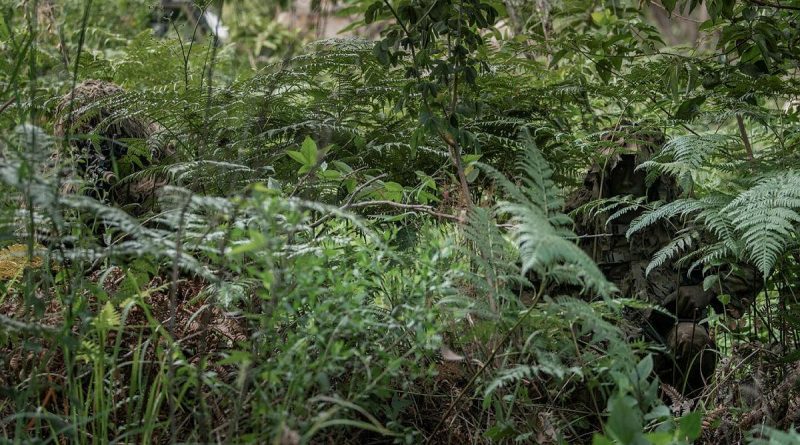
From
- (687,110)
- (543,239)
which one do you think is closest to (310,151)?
(543,239)

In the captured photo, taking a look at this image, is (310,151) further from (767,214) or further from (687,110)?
(687,110)

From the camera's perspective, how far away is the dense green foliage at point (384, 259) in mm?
1592

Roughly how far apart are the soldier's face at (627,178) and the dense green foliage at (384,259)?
0.30 feet

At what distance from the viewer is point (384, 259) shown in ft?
7.30

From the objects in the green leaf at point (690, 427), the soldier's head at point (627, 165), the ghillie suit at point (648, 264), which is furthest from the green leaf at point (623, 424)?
the soldier's head at point (627, 165)

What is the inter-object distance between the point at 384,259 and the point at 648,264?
0.92m

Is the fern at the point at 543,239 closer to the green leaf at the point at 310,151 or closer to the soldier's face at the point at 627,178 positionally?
the green leaf at the point at 310,151

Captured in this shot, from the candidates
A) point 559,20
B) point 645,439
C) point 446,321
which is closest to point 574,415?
point 446,321

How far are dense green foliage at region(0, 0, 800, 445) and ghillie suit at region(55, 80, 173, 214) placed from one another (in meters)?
0.03

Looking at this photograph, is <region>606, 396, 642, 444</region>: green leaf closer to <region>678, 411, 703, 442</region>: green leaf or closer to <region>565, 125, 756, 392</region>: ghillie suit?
<region>678, 411, 703, 442</region>: green leaf

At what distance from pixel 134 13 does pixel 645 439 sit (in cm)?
536

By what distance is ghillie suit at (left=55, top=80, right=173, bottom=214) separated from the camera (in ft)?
9.14

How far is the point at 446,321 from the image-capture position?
1963 millimetres

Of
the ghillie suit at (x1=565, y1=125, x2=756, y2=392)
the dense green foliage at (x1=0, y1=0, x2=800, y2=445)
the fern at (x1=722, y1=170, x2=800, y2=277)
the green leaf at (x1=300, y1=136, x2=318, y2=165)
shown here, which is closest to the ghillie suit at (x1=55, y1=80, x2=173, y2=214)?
the dense green foliage at (x1=0, y1=0, x2=800, y2=445)
